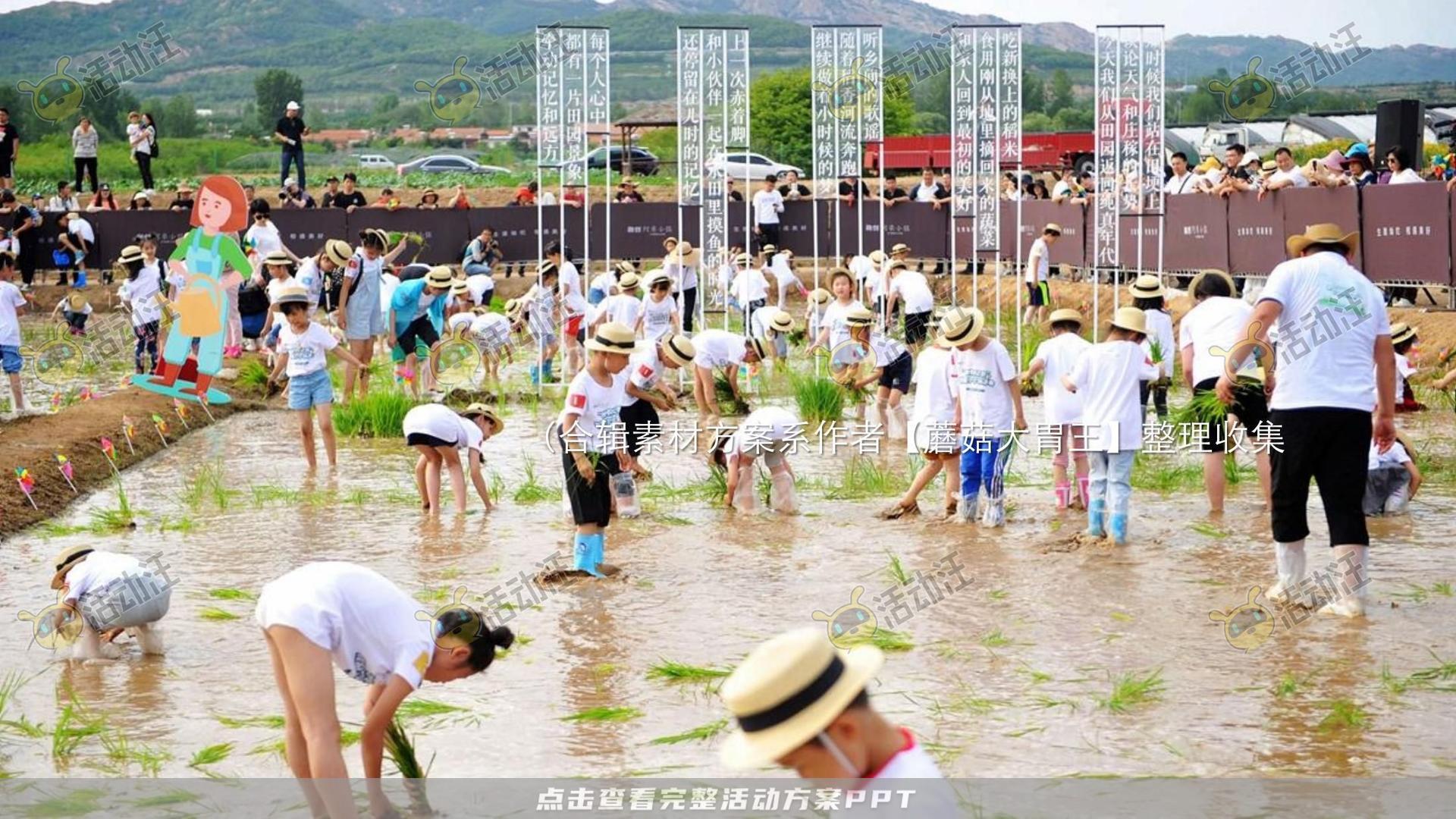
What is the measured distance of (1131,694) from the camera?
304 inches

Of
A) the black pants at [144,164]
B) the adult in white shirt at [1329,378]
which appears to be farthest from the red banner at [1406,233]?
the black pants at [144,164]

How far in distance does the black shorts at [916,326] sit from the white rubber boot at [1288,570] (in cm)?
1192

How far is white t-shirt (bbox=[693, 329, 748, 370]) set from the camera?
16175 mm

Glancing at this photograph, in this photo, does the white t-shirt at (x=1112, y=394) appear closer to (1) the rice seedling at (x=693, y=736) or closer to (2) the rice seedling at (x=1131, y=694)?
(2) the rice seedling at (x=1131, y=694)

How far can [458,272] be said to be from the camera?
28.3 m

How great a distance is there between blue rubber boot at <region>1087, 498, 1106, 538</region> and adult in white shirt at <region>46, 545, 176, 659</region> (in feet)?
19.0

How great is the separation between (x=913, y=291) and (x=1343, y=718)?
45.1 feet

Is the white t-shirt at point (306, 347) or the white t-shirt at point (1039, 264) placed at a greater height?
the white t-shirt at point (1039, 264)

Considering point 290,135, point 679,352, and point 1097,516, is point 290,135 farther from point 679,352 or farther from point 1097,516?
point 1097,516

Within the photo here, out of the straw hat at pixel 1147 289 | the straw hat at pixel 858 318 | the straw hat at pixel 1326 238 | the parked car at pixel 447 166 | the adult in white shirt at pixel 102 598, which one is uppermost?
the parked car at pixel 447 166

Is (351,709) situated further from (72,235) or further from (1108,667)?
(72,235)

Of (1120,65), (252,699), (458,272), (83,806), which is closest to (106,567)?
(252,699)

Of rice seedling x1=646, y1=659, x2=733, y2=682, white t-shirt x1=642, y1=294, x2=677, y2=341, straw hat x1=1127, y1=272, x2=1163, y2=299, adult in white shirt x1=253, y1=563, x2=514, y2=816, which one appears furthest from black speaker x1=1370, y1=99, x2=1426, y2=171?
adult in white shirt x1=253, y1=563, x2=514, y2=816

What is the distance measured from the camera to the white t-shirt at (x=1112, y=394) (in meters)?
11.1
